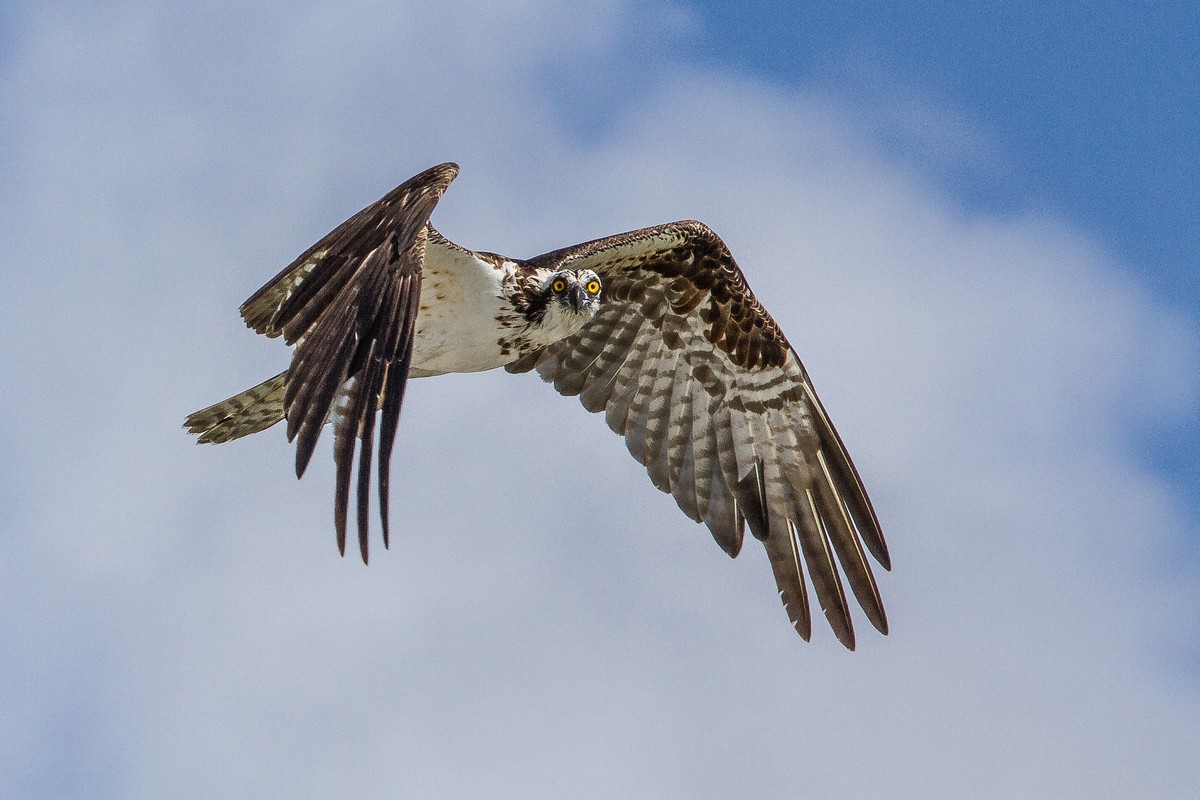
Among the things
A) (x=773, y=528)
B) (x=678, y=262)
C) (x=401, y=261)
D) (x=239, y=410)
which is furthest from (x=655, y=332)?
(x=401, y=261)

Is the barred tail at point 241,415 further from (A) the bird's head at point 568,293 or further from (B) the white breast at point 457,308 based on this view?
(A) the bird's head at point 568,293

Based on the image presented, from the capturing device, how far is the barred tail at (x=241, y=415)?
10.8 m

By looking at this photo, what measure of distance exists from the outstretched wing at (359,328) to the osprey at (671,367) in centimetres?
5

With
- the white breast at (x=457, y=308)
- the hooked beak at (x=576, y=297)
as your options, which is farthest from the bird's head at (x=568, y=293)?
the white breast at (x=457, y=308)

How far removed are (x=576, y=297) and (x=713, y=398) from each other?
1.89 meters

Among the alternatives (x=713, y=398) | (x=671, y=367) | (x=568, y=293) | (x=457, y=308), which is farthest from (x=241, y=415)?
(x=713, y=398)

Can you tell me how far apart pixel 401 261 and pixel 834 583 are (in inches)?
163

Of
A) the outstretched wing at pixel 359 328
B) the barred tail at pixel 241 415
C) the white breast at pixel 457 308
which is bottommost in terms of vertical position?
the outstretched wing at pixel 359 328

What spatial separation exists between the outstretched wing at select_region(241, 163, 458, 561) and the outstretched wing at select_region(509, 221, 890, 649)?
3000 mm

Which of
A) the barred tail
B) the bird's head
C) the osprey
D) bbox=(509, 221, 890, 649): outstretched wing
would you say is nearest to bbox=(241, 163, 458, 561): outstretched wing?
the osprey

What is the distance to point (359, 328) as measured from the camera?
785 centimetres

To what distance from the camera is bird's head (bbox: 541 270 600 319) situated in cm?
1045

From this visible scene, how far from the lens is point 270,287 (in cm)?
919

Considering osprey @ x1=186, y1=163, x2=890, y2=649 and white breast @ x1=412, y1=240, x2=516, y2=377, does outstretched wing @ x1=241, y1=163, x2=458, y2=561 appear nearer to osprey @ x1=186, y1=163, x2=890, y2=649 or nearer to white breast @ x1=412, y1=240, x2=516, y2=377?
osprey @ x1=186, y1=163, x2=890, y2=649
